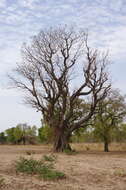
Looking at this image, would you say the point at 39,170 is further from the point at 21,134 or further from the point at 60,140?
the point at 21,134

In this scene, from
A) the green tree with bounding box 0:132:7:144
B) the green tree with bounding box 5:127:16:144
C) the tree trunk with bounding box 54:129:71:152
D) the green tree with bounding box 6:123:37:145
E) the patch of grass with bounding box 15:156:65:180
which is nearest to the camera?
the patch of grass with bounding box 15:156:65:180

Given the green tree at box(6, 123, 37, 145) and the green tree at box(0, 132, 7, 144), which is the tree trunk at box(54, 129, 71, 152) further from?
the green tree at box(0, 132, 7, 144)

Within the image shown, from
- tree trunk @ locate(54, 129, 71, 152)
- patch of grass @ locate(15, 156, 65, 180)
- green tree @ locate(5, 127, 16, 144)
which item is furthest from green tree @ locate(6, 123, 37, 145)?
patch of grass @ locate(15, 156, 65, 180)

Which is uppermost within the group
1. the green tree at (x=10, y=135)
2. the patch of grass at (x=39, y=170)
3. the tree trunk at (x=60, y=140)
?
the green tree at (x=10, y=135)

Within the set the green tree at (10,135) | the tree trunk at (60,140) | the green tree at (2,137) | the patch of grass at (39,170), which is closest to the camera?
the patch of grass at (39,170)

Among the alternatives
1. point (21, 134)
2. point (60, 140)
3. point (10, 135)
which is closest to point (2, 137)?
point (10, 135)

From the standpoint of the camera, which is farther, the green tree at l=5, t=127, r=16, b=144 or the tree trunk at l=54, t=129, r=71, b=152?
the green tree at l=5, t=127, r=16, b=144

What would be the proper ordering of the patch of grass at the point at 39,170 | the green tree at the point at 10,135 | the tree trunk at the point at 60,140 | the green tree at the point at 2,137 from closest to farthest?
1. the patch of grass at the point at 39,170
2. the tree trunk at the point at 60,140
3. the green tree at the point at 10,135
4. the green tree at the point at 2,137

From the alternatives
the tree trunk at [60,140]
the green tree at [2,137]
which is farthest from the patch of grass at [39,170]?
the green tree at [2,137]

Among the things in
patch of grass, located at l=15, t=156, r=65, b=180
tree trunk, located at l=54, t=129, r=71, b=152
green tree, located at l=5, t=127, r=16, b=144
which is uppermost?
green tree, located at l=5, t=127, r=16, b=144

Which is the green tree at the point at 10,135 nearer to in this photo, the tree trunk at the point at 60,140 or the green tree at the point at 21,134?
the green tree at the point at 21,134

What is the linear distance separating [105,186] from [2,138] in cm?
7482

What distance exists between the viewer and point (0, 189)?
7.00 m

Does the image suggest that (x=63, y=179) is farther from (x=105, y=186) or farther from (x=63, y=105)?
(x=63, y=105)
